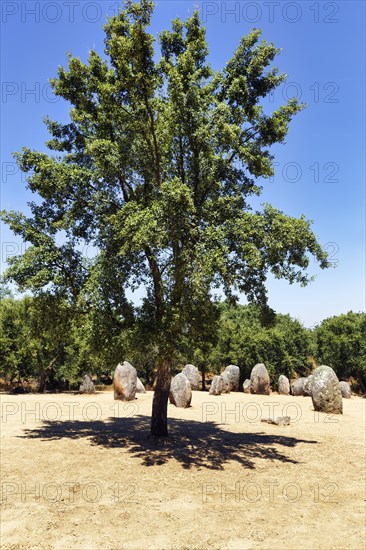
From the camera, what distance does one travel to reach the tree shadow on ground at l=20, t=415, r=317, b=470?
1320 cm

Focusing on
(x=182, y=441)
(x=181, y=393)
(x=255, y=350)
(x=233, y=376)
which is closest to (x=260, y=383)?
(x=233, y=376)

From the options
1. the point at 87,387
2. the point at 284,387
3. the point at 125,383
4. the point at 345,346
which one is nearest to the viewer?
the point at 125,383

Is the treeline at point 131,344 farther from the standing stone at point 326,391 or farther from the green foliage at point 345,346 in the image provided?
the standing stone at point 326,391

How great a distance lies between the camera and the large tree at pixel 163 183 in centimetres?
1280

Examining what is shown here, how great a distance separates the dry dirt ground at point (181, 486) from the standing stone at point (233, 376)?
21.7 m

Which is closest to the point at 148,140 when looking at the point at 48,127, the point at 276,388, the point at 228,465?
the point at 48,127

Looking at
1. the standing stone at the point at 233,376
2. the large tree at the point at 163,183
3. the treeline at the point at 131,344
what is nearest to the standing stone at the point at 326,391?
the treeline at the point at 131,344

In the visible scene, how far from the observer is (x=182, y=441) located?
50.4 feet

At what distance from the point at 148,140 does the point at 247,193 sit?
4458mm

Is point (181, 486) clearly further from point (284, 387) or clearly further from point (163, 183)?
point (284, 387)

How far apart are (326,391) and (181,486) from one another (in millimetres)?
15126

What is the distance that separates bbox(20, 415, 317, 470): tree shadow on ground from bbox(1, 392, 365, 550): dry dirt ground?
0.14 feet

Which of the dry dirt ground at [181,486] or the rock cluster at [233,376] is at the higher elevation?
the dry dirt ground at [181,486]

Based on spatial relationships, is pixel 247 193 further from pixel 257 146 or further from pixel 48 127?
pixel 48 127
